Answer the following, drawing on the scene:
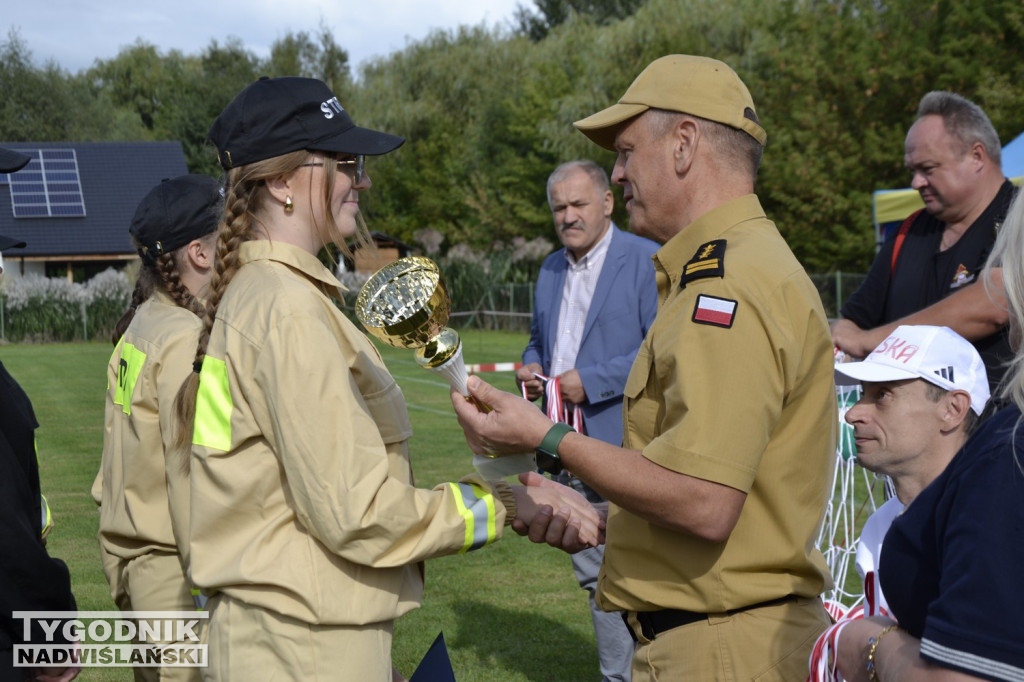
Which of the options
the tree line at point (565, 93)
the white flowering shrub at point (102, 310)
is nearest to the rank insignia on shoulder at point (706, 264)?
the tree line at point (565, 93)

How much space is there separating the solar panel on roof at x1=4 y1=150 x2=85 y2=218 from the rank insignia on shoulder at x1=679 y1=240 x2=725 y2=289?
49.8m

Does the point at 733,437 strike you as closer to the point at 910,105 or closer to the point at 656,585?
the point at 656,585

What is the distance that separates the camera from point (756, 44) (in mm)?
36625

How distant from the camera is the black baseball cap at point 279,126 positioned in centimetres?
268

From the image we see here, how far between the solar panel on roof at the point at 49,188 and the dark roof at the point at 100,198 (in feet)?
1.02

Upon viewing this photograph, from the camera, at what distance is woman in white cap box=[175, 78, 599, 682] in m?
2.37

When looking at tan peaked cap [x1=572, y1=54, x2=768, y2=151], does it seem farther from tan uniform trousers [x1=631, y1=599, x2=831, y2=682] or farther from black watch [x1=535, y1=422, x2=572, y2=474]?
tan uniform trousers [x1=631, y1=599, x2=831, y2=682]

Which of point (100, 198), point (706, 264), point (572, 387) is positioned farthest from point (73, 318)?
point (706, 264)

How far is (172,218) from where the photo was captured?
4102 mm

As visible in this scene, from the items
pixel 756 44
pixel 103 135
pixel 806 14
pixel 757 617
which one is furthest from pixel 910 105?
pixel 103 135

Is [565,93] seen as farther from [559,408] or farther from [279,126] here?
[279,126]

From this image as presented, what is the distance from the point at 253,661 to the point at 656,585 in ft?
3.32

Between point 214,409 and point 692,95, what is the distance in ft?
4.84

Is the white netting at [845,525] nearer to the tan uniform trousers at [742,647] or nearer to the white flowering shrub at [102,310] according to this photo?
the tan uniform trousers at [742,647]
